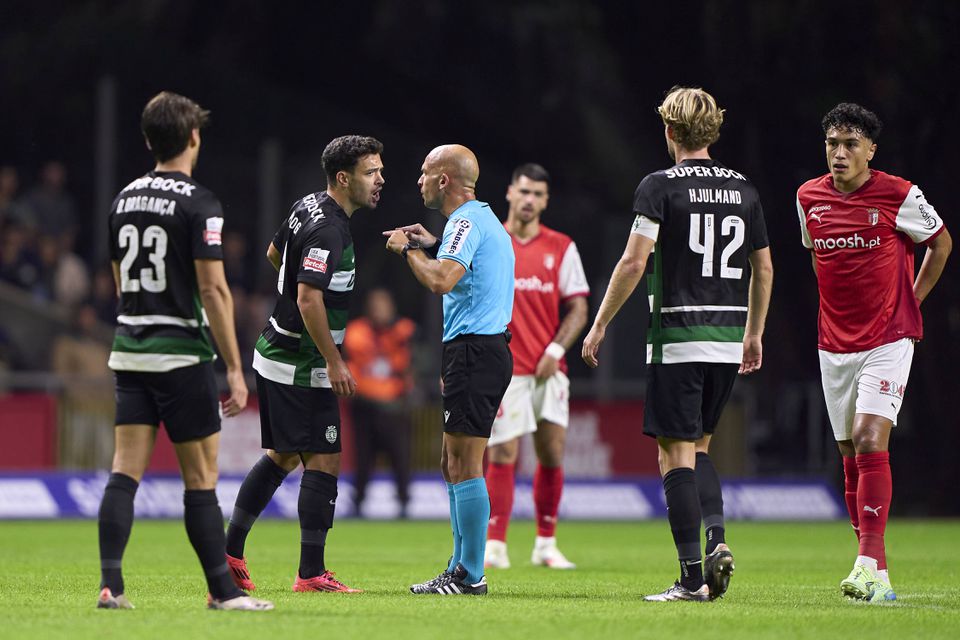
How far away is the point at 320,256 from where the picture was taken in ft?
26.0

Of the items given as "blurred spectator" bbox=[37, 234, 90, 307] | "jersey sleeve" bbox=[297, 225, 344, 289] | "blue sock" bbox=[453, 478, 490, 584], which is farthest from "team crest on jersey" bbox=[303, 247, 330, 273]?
"blurred spectator" bbox=[37, 234, 90, 307]

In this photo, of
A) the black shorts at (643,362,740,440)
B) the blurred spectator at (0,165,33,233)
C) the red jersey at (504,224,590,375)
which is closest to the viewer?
the black shorts at (643,362,740,440)

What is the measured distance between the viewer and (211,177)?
22.2 metres

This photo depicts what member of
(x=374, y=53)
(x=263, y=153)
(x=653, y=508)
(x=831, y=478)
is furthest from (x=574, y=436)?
(x=374, y=53)

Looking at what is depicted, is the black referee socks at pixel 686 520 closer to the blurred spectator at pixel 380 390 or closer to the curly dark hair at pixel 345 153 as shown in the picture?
the curly dark hair at pixel 345 153

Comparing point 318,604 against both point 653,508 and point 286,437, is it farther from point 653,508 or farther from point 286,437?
point 653,508

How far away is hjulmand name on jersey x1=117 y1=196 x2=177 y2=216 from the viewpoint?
6828 millimetres

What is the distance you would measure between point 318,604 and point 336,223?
1.96m

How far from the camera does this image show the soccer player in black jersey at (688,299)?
25.9 ft

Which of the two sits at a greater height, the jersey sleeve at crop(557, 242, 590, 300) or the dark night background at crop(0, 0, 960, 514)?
the dark night background at crop(0, 0, 960, 514)

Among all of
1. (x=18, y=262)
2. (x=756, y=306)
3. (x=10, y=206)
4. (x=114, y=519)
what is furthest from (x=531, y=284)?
(x=10, y=206)

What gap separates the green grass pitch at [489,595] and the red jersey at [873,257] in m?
1.46

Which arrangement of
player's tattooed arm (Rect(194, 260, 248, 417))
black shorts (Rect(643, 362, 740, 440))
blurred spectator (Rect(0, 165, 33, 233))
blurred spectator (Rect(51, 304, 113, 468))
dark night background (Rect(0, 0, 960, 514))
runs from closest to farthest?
1. player's tattooed arm (Rect(194, 260, 248, 417))
2. black shorts (Rect(643, 362, 740, 440))
3. blurred spectator (Rect(51, 304, 113, 468))
4. dark night background (Rect(0, 0, 960, 514))
5. blurred spectator (Rect(0, 165, 33, 233))

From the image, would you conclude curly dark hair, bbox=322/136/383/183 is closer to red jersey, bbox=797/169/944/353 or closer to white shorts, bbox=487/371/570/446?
red jersey, bbox=797/169/944/353
